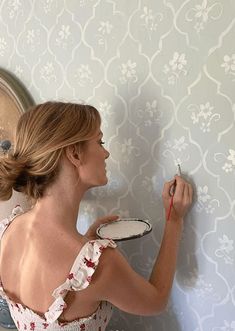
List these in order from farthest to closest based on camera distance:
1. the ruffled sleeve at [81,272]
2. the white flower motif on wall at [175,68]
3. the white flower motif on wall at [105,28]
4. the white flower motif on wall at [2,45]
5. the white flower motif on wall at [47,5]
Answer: the white flower motif on wall at [2,45] < the white flower motif on wall at [47,5] < the white flower motif on wall at [105,28] < the white flower motif on wall at [175,68] < the ruffled sleeve at [81,272]

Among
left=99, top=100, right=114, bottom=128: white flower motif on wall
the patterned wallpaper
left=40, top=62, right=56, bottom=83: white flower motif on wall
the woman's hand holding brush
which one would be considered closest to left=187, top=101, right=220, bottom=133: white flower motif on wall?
the patterned wallpaper

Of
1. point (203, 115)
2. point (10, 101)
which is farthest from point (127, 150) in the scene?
point (10, 101)

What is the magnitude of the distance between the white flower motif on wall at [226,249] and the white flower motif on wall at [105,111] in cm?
42

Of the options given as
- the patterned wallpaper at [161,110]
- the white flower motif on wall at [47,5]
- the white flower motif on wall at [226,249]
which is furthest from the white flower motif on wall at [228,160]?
the white flower motif on wall at [47,5]

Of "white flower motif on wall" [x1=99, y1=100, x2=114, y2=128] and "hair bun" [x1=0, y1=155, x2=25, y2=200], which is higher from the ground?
"white flower motif on wall" [x1=99, y1=100, x2=114, y2=128]

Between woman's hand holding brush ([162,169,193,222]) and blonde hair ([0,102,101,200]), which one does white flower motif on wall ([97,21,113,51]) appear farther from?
woman's hand holding brush ([162,169,193,222])

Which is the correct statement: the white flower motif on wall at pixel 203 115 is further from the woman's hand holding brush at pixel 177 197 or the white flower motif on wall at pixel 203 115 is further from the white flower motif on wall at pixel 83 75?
the white flower motif on wall at pixel 83 75

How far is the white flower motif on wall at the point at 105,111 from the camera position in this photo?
1.11 m

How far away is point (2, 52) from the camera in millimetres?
1364

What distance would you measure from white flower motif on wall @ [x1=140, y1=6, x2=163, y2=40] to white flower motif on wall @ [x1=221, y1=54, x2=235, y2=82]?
0.19 m

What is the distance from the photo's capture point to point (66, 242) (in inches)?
35.1

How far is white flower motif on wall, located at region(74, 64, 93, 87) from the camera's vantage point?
1.13m

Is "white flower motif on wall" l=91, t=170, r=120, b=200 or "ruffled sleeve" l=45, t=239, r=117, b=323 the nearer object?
"ruffled sleeve" l=45, t=239, r=117, b=323

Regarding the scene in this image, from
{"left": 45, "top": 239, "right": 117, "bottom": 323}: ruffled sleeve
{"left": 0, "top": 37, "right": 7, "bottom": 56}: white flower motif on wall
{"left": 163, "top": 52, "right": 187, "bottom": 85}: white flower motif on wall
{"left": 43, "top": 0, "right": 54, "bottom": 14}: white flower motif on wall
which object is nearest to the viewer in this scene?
{"left": 45, "top": 239, "right": 117, "bottom": 323}: ruffled sleeve
